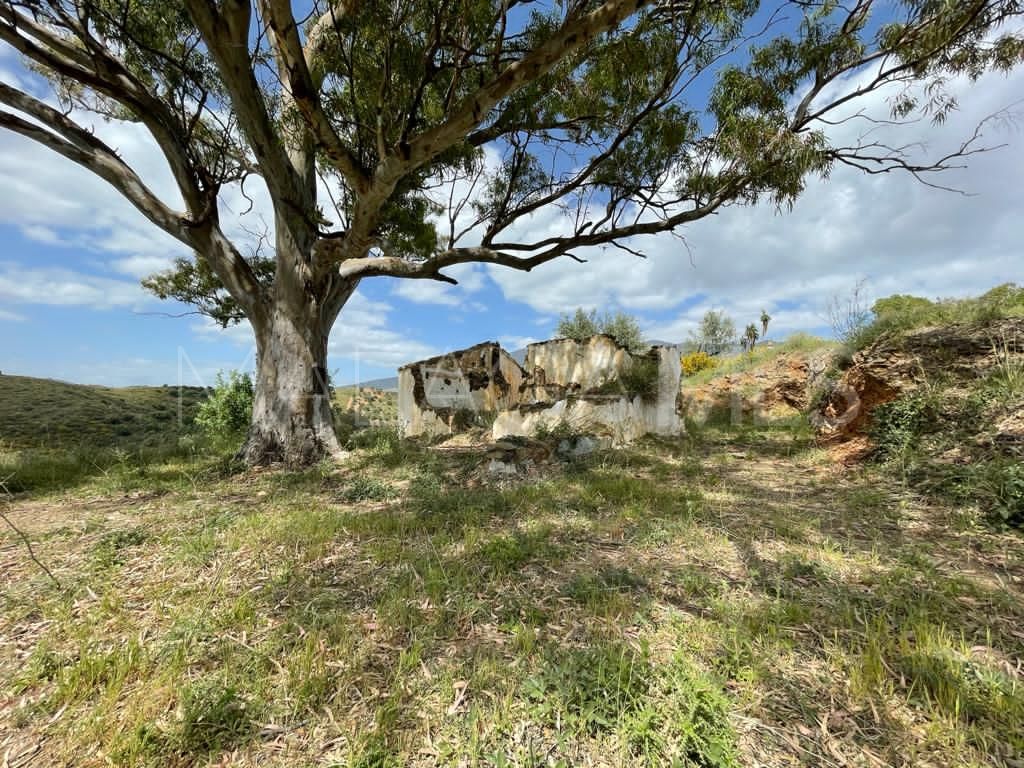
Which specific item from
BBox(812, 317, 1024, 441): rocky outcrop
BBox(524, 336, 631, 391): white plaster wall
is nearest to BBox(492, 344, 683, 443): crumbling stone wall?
BBox(524, 336, 631, 391): white plaster wall

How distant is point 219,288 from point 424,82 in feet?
34.7

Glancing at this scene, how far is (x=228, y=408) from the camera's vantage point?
838 cm

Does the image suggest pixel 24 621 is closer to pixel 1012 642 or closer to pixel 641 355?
pixel 1012 642

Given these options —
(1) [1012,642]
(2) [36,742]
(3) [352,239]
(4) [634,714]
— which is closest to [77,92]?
(3) [352,239]

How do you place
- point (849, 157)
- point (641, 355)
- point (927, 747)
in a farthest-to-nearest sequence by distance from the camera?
point (641, 355) < point (849, 157) < point (927, 747)

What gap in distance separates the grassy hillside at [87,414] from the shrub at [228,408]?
700mm

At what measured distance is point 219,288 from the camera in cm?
1120

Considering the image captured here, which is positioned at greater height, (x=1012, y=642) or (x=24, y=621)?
(x=24, y=621)

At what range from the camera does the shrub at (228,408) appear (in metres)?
8.30

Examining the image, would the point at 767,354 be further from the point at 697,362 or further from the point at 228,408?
the point at 228,408

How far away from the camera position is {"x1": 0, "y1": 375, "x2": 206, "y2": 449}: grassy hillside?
8113mm

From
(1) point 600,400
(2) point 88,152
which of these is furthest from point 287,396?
(1) point 600,400

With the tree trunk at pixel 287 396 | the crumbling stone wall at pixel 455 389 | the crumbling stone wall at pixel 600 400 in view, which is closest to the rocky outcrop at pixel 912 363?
the crumbling stone wall at pixel 600 400

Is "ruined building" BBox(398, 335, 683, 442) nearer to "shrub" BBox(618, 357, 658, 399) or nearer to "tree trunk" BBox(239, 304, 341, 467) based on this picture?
"shrub" BBox(618, 357, 658, 399)
